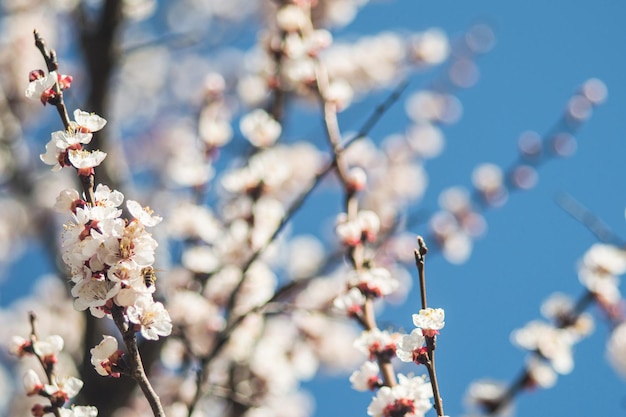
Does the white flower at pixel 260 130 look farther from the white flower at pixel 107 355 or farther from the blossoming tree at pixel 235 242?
the white flower at pixel 107 355

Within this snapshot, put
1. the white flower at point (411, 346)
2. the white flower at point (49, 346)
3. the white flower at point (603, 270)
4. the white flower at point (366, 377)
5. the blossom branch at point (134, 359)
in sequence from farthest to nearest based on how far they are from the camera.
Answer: the white flower at point (603, 270)
the white flower at point (366, 377)
the white flower at point (49, 346)
the white flower at point (411, 346)
the blossom branch at point (134, 359)

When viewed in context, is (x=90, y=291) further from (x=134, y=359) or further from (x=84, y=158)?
(x=84, y=158)

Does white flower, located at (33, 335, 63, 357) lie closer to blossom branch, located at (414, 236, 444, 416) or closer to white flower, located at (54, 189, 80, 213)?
white flower, located at (54, 189, 80, 213)

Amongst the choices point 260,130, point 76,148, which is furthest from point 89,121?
point 260,130

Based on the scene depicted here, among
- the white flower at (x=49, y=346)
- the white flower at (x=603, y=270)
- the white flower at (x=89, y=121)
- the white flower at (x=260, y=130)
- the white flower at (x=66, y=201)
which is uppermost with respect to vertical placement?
the white flower at (x=260, y=130)

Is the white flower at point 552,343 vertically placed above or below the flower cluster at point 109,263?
above

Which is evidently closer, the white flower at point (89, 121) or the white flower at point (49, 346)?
the white flower at point (89, 121)

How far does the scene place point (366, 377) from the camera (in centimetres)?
201

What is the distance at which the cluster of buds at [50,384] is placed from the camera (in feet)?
5.58

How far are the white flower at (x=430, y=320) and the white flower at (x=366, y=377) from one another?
0.42 meters

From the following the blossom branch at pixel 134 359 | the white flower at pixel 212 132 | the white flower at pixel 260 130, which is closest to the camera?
the blossom branch at pixel 134 359

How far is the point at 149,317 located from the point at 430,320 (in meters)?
0.71

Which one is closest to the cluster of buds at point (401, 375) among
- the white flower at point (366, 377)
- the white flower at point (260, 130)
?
the white flower at point (366, 377)

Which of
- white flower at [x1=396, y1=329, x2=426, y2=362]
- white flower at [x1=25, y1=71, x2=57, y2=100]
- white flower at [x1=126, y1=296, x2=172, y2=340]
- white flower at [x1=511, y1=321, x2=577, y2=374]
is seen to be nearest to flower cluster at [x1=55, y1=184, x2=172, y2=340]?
white flower at [x1=126, y1=296, x2=172, y2=340]
